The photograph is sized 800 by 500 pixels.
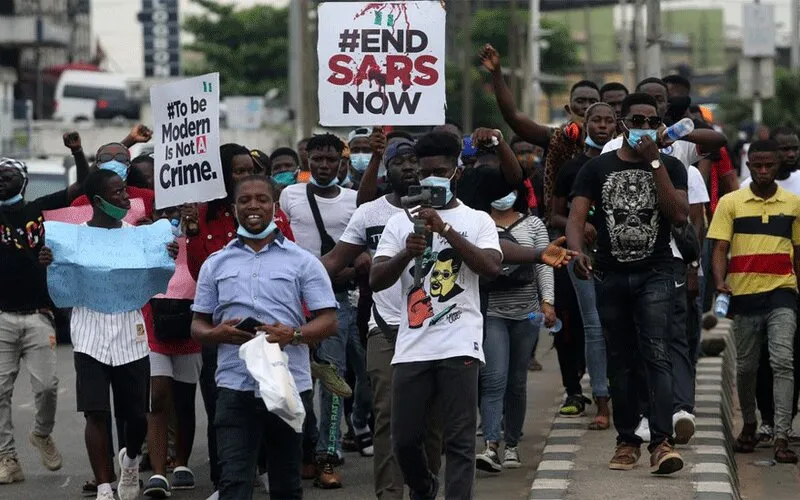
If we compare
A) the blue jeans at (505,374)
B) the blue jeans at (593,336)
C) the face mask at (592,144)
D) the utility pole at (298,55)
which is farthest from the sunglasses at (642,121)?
the utility pole at (298,55)

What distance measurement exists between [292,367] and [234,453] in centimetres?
46

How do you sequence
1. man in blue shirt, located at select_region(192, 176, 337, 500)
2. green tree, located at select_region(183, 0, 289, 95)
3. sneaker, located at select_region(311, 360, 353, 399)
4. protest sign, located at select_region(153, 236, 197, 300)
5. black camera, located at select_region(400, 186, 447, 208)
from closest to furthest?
man in blue shirt, located at select_region(192, 176, 337, 500), black camera, located at select_region(400, 186, 447, 208), sneaker, located at select_region(311, 360, 353, 399), protest sign, located at select_region(153, 236, 197, 300), green tree, located at select_region(183, 0, 289, 95)

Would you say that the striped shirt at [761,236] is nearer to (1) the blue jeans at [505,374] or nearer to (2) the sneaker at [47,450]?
(1) the blue jeans at [505,374]

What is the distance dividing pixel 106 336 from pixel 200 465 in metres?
1.97

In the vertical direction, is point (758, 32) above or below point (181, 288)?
above

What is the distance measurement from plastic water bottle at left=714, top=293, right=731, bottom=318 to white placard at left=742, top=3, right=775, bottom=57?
56.0 ft

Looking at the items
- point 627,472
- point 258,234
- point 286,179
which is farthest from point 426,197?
point 286,179

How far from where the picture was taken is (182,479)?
32.1 feet

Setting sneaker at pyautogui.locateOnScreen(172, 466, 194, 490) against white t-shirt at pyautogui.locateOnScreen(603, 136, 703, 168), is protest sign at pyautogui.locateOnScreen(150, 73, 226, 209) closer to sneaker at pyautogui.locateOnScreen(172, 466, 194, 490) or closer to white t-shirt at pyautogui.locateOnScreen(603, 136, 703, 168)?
sneaker at pyautogui.locateOnScreen(172, 466, 194, 490)

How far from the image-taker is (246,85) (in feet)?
229

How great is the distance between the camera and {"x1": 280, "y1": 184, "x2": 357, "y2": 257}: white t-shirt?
1005 cm

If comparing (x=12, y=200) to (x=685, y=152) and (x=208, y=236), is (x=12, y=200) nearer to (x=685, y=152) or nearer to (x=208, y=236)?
(x=208, y=236)

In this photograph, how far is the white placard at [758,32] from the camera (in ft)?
87.9

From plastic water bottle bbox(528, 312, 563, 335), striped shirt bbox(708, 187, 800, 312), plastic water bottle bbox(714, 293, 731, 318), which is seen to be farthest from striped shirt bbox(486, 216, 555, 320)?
striped shirt bbox(708, 187, 800, 312)
